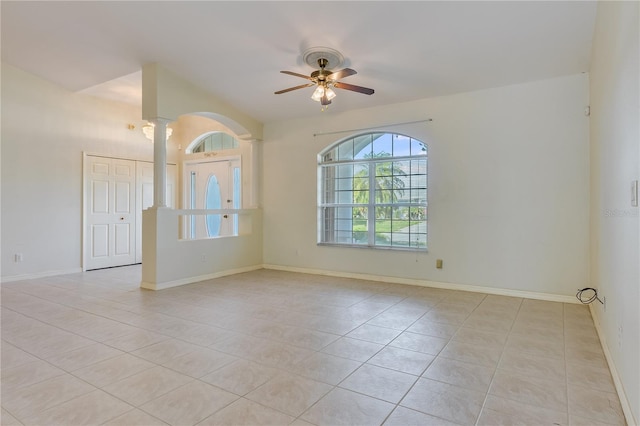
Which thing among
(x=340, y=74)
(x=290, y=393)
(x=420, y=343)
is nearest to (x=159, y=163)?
(x=340, y=74)

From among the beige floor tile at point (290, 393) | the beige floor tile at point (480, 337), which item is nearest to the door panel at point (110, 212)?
the beige floor tile at point (290, 393)

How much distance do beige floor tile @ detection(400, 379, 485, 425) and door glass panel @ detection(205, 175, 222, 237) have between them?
6054 millimetres

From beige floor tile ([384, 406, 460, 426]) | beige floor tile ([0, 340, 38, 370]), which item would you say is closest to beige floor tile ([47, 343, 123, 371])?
beige floor tile ([0, 340, 38, 370])

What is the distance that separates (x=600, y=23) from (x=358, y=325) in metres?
3.28

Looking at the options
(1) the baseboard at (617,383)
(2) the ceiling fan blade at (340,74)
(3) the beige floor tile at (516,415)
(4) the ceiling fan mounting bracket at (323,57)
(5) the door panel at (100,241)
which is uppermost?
(4) the ceiling fan mounting bracket at (323,57)

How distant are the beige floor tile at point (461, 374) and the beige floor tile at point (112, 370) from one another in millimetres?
1921

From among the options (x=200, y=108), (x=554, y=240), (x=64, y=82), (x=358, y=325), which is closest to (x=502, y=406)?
(x=358, y=325)

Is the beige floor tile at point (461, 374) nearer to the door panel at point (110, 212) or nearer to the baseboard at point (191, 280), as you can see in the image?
the baseboard at point (191, 280)

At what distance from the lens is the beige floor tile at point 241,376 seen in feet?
7.08

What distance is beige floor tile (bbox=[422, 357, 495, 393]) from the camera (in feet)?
7.22

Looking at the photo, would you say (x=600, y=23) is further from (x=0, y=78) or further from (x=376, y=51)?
(x=0, y=78)

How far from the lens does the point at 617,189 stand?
2.29 m

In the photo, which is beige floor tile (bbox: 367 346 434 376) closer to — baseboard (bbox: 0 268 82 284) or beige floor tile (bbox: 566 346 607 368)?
beige floor tile (bbox: 566 346 607 368)

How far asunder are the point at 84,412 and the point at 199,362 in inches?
29.1
